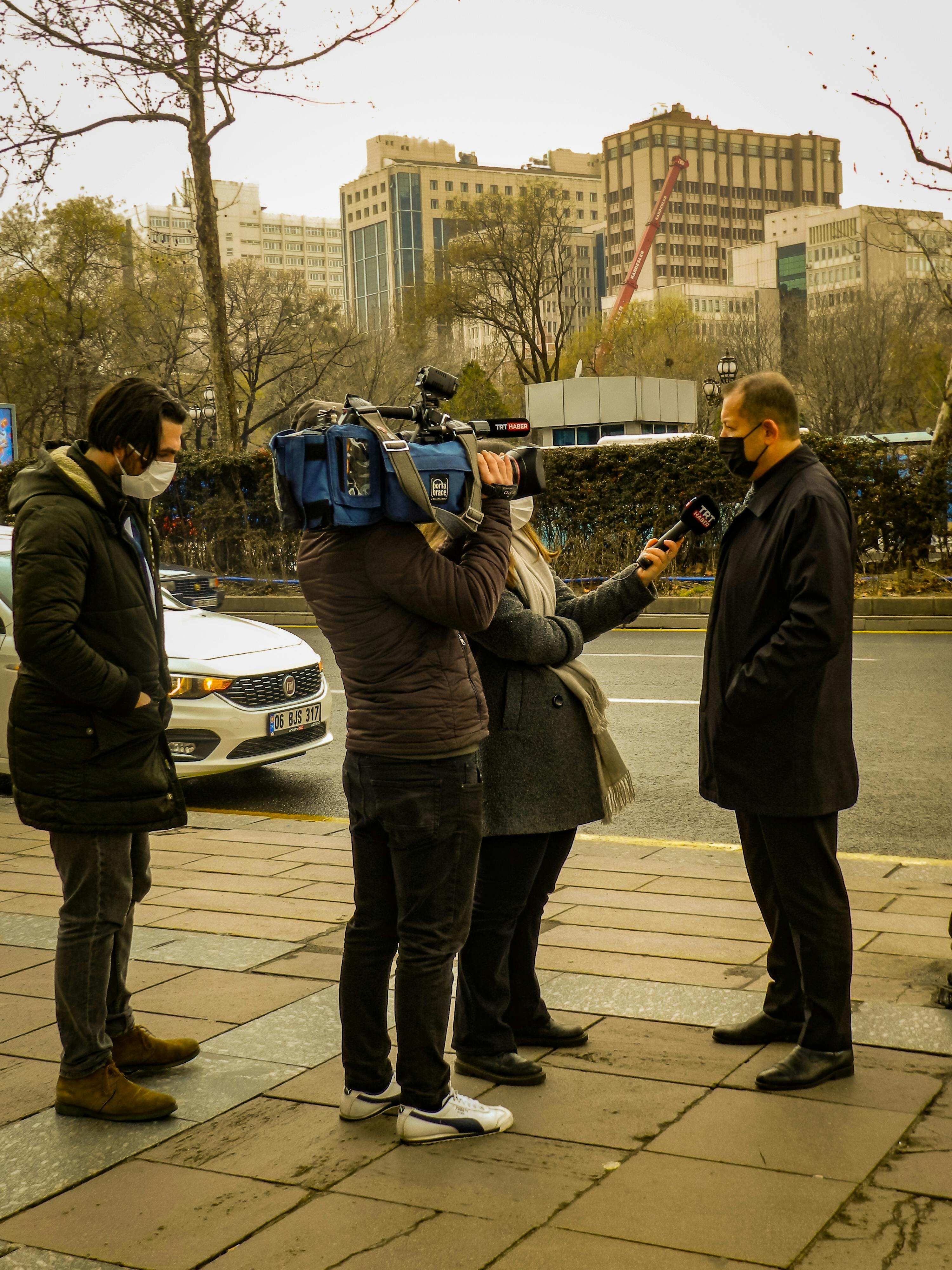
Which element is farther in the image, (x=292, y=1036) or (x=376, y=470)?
(x=292, y=1036)

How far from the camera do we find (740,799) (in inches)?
138

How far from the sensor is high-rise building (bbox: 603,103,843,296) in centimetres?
18525

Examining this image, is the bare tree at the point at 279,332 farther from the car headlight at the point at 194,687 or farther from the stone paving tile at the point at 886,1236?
the stone paving tile at the point at 886,1236

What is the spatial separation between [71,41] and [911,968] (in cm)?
2449

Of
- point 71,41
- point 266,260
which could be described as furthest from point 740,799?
point 266,260

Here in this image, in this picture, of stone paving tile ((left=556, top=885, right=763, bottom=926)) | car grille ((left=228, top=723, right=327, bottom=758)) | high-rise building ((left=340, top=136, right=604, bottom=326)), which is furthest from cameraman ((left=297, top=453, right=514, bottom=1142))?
high-rise building ((left=340, top=136, right=604, bottom=326))

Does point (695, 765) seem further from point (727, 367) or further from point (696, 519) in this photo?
point (727, 367)

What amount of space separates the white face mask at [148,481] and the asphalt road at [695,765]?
383 cm

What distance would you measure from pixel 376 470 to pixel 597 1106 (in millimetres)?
1621

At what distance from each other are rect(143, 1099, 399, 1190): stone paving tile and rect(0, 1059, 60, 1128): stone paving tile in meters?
0.45

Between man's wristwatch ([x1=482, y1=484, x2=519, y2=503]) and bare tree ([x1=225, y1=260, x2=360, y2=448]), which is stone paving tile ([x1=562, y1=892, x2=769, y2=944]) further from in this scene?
bare tree ([x1=225, y1=260, x2=360, y2=448])

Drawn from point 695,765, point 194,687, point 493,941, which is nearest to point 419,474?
point 493,941

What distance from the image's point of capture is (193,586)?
63.0 ft

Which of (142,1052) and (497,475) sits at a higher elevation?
(497,475)
